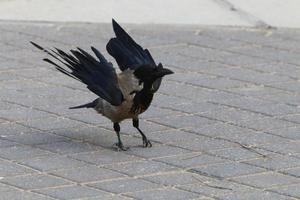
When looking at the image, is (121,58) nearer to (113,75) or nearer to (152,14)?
(113,75)

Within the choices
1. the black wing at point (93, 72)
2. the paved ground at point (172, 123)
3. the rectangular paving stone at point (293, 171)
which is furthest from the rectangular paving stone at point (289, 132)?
Answer: the black wing at point (93, 72)

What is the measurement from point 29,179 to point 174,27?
3.95 meters

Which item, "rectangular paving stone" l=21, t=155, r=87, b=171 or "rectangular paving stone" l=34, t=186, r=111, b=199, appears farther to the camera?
"rectangular paving stone" l=21, t=155, r=87, b=171

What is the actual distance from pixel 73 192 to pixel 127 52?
1.27 metres

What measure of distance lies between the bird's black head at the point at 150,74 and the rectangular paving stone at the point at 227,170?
1.94ft

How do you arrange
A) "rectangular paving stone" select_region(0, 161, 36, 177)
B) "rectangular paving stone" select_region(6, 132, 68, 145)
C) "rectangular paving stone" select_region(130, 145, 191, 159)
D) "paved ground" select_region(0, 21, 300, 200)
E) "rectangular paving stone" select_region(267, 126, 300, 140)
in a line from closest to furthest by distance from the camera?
"paved ground" select_region(0, 21, 300, 200) < "rectangular paving stone" select_region(0, 161, 36, 177) < "rectangular paving stone" select_region(130, 145, 191, 159) < "rectangular paving stone" select_region(6, 132, 68, 145) < "rectangular paving stone" select_region(267, 126, 300, 140)

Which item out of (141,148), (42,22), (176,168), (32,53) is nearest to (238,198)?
(176,168)

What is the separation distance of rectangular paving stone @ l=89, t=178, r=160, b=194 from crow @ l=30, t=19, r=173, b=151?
0.57 metres

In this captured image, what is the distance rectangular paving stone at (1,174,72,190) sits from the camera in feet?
19.8

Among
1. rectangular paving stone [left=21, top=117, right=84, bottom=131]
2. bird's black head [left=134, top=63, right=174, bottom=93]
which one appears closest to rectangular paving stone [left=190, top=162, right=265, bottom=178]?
bird's black head [left=134, top=63, right=174, bottom=93]

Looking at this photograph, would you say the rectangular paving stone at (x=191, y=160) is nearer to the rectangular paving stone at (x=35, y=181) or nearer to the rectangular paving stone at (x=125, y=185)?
the rectangular paving stone at (x=125, y=185)

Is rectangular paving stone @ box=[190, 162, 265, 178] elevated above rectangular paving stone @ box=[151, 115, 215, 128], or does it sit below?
below

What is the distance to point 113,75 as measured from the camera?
6578 mm

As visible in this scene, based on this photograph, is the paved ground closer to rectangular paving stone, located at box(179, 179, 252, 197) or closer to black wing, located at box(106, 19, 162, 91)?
rectangular paving stone, located at box(179, 179, 252, 197)
